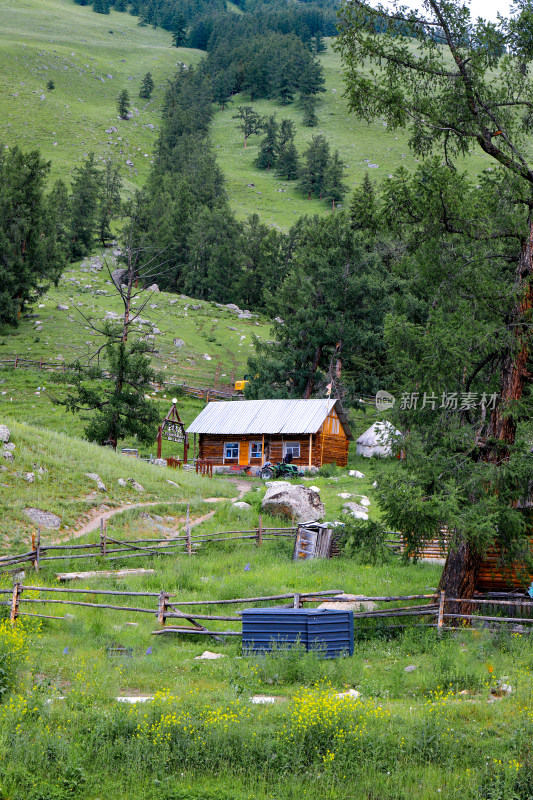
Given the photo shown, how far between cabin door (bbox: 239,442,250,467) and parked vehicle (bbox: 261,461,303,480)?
12.8 feet

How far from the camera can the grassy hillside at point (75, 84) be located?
126 metres

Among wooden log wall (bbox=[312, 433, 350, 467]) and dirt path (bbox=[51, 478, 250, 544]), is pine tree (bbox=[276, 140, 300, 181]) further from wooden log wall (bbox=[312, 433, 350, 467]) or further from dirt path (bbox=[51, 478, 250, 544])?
dirt path (bbox=[51, 478, 250, 544])

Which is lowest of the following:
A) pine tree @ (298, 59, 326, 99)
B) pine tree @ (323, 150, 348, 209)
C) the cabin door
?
the cabin door

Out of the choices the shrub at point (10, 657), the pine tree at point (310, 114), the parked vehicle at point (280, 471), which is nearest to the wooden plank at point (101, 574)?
the shrub at point (10, 657)

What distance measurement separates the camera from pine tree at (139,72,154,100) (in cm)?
15675

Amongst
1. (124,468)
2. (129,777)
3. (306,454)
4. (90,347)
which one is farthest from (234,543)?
(90,347)

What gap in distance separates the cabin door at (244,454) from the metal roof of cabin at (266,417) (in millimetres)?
1199

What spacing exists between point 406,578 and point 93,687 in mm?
10524

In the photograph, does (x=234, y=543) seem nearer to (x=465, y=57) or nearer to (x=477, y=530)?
(x=477, y=530)

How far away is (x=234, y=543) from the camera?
75.3ft

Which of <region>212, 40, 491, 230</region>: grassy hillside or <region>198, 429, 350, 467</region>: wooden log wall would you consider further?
<region>212, 40, 491, 230</region>: grassy hillside

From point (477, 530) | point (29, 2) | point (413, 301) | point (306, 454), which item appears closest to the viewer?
point (477, 530)

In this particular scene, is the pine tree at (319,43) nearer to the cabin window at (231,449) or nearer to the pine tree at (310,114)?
the pine tree at (310,114)

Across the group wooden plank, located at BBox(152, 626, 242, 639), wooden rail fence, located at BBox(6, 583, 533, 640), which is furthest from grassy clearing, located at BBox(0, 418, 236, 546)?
wooden plank, located at BBox(152, 626, 242, 639)
